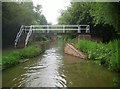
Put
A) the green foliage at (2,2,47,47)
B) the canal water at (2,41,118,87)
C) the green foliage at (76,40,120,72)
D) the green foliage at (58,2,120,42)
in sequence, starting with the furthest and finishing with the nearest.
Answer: the green foliage at (58,2,120,42) < the green foliage at (2,2,47,47) < the green foliage at (76,40,120,72) < the canal water at (2,41,118,87)

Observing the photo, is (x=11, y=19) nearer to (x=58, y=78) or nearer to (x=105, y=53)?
(x=105, y=53)

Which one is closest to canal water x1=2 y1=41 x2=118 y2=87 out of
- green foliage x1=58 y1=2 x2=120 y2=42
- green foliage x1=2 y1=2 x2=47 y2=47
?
green foliage x1=58 y1=2 x2=120 y2=42

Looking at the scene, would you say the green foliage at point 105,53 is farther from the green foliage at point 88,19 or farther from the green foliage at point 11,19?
the green foliage at point 11,19

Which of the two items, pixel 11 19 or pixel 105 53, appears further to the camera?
pixel 11 19

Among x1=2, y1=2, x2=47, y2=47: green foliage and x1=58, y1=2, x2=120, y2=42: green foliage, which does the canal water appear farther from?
x1=2, y1=2, x2=47, y2=47: green foliage

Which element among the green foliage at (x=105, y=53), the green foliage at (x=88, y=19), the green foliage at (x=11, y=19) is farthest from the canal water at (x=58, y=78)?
the green foliage at (x=11, y=19)

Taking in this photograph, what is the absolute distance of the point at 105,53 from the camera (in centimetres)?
1628

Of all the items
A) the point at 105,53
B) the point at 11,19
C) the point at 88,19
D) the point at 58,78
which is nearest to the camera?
the point at 58,78

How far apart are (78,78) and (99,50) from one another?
6195mm

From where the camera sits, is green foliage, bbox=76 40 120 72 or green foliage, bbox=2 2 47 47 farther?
green foliage, bbox=2 2 47 47

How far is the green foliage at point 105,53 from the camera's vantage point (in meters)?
13.5

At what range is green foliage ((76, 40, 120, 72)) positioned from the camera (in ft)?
44.2

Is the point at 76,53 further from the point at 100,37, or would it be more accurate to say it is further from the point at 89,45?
the point at 100,37

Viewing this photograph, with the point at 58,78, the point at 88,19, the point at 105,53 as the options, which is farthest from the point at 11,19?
the point at 58,78
